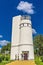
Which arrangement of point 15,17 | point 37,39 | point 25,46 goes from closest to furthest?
1. point 25,46
2. point 15,17
3. point 37,39

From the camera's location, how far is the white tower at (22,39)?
103 ft

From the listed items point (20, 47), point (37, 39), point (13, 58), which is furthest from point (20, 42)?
point (37, 39)

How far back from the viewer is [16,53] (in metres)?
32.3

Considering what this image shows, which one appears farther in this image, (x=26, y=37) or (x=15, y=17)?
(x=15, y=17)

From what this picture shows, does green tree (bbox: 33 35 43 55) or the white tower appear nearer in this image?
the white tower

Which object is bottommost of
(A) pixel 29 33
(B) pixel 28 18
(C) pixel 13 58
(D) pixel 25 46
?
(C) pixel 13 58

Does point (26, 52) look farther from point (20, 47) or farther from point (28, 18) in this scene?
point (28, 18)

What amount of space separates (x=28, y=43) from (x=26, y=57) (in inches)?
98.3

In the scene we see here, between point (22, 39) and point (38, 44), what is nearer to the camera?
point (22, 39)

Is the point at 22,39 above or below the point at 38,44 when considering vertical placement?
below

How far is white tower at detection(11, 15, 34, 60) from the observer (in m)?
31.3

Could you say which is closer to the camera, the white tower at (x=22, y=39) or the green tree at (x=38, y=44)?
the white tower at (x=22, y=39)

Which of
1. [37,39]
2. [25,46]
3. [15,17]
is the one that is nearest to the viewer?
[25,46]

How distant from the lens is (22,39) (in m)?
31.6
